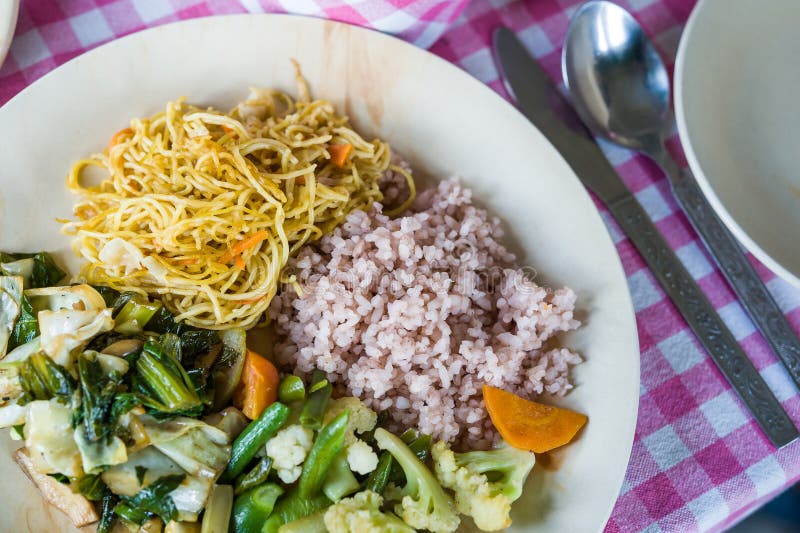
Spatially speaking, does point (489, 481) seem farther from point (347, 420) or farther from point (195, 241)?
point (195, 241)

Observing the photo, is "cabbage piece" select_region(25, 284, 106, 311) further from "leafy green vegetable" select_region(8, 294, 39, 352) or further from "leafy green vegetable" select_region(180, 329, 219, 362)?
"leafy green vegetable" select_region(180, 329, 219, 362)

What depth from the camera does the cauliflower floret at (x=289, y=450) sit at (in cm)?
196

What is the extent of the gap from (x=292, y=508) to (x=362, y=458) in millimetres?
263

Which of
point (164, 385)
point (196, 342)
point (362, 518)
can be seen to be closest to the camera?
point (362, 518)

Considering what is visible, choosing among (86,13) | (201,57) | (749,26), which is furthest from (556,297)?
(86,13)

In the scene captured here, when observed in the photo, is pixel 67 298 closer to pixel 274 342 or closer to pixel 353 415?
pixel 274 342

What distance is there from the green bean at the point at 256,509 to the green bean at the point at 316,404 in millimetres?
214

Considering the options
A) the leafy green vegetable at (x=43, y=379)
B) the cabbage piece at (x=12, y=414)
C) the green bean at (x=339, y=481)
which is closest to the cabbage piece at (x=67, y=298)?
the leafy green vegetable at (x=43, y=379)

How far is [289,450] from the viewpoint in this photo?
1.96 meters

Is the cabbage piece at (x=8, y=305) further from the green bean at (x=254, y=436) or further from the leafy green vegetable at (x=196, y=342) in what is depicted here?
the green bean at (x=254, y=436)

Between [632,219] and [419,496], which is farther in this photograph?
[632,219]

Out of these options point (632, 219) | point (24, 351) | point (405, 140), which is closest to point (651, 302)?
point (632, 219)

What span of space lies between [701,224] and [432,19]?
130 cm

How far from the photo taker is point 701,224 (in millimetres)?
2611
